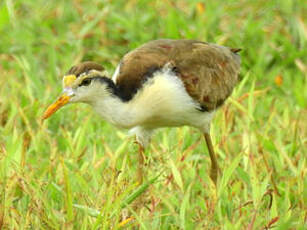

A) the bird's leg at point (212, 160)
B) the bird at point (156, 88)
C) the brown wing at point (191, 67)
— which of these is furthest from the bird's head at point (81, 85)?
the bird's leg at point (212, 160)

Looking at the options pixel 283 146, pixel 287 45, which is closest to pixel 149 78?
pixel 283 146

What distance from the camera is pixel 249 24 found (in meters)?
7.16

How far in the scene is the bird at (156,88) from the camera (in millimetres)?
4406

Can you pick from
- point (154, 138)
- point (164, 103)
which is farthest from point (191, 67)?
point (154, 138)

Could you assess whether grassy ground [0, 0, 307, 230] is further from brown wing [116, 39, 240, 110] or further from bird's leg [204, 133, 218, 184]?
brown wing [116, 39, 240, 110]

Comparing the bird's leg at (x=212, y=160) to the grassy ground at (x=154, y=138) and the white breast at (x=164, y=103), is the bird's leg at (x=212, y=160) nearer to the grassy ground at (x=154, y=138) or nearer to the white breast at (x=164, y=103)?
the grassy ground at (x=154, y=138)

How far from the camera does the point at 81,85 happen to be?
4367 mm

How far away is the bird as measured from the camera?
4406mm

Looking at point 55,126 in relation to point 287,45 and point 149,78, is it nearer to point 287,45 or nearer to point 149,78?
point 149,78

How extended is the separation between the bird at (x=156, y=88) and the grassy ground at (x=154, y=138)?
21cm

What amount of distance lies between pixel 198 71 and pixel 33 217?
1.43 m

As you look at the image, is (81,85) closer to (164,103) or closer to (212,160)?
(164,103)

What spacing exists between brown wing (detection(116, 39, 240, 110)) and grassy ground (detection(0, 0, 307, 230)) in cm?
28

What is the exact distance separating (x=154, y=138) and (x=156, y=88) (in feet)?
4.08
